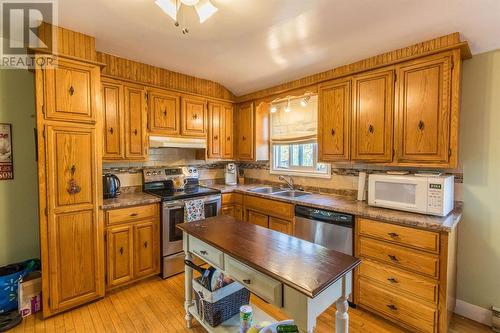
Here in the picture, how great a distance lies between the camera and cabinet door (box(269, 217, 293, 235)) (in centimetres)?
280

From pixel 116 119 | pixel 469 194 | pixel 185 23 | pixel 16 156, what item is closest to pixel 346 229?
pixel 469 194

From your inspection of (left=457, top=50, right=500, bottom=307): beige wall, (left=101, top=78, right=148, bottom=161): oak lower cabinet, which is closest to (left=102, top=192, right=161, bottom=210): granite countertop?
(left=101, top=78, right=148, bottom=161): oak lower cabinet

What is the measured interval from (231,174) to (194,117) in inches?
44.4

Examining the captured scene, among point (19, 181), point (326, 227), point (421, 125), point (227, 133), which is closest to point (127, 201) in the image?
point (19, 181)

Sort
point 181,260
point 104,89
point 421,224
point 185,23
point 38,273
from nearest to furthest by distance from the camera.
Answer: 1. point 421,224
2. point 185,23
3. point 38,273
4. point 104,89
5. point 181,260

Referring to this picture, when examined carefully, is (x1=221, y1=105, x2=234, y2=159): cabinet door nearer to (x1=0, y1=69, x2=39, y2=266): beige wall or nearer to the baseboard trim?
(x1=0, y1=69, x2=39, y2=266): beige wall

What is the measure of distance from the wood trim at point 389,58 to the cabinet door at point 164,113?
4.60 feet

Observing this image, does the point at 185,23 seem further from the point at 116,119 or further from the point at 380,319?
the point at 380,319

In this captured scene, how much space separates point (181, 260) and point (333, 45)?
2.93m

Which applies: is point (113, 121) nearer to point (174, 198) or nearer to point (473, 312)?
point (174, 198)

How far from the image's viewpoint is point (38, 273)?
2.29m

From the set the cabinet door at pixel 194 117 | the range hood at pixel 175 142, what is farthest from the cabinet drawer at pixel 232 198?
the cabinet door at pixel 194 117

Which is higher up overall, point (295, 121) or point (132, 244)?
point (295, 121)

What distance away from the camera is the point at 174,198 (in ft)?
9.32
